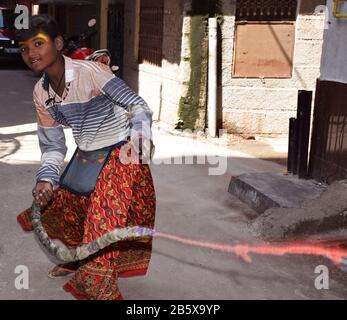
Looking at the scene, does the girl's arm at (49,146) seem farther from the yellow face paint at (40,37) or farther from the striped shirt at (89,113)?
the yellow face paint at (40,37)

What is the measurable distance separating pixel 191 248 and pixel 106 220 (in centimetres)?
164

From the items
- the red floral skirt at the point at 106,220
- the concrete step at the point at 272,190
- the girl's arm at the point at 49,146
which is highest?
the girl's arm at the point at 49,146

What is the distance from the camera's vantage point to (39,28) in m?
2.89

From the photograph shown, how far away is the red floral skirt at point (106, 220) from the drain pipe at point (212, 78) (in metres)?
5.60

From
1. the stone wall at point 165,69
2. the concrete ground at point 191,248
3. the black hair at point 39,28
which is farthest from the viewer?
the stone wall at point 165,69

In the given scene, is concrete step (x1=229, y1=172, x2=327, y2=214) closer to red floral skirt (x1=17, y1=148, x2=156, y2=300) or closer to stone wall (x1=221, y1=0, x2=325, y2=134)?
red floral skirt (x1=17, y1=148, x2=156, y2=300)

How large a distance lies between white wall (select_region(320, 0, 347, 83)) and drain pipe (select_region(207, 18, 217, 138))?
9.56 ft

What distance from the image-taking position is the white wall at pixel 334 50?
219 inches

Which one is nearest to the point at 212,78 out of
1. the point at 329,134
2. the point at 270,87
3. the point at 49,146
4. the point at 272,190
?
the point at 270,87

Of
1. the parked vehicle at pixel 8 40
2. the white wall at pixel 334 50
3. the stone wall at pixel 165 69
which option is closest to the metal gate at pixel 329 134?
the white wall at pixel 334 50

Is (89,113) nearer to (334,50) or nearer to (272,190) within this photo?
(272,190)

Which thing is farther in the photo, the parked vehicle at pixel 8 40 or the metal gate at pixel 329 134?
the parked vehicle at pixel 8 40

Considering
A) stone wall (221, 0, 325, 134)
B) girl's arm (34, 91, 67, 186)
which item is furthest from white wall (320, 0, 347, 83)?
girl's arm (34, 91, 67, 186)
